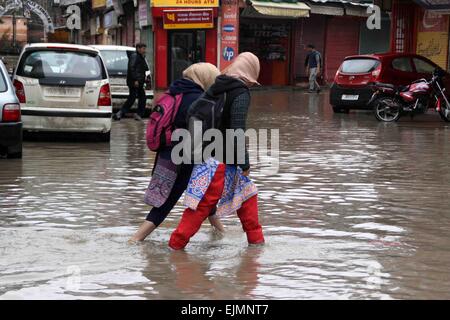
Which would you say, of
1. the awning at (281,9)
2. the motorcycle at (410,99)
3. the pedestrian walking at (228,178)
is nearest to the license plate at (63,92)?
the pedestrian walking at (228,178)

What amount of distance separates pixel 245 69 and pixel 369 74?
51.0 feet

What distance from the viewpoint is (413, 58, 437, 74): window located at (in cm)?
2245

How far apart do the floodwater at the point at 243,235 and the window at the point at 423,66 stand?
9.32 metres

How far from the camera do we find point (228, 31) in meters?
35.4

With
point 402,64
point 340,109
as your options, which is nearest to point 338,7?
point 340,109

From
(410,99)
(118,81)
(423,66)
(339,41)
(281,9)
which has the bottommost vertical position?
(410,99)

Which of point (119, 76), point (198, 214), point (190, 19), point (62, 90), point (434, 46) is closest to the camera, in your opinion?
point (198, 214)

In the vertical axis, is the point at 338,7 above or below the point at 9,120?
above

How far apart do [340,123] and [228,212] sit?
44.1 feet

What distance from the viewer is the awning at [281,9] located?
1363 inches

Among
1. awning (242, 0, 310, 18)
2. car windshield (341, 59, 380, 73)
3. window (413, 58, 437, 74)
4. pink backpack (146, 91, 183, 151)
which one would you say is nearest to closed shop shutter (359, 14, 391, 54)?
awning (242, 0, 310, 18)

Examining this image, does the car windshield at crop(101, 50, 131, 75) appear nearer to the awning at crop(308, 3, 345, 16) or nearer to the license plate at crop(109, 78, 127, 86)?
the license plate at crop(109, 78, 127, 86)

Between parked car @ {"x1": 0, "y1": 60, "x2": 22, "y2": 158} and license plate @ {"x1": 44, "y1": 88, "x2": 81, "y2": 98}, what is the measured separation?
1776mm

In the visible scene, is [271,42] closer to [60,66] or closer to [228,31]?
[228,31]
